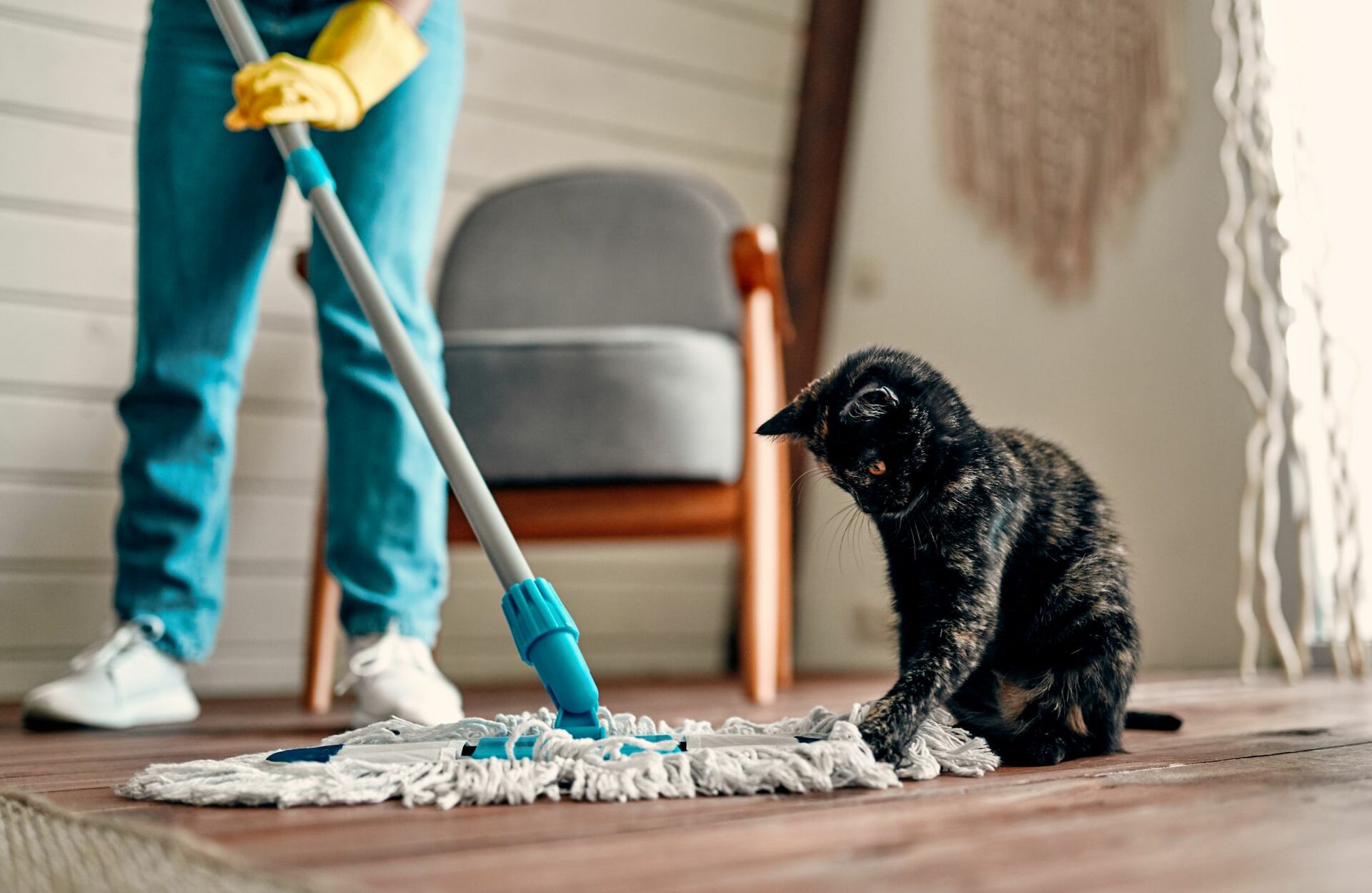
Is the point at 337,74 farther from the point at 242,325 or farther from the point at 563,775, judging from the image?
the point at 563,775

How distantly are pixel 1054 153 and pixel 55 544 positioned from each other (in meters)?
1.84

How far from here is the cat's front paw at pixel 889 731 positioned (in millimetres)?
746

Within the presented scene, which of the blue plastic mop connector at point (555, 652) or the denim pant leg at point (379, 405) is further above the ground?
the denim pant leg at point (379, 405)

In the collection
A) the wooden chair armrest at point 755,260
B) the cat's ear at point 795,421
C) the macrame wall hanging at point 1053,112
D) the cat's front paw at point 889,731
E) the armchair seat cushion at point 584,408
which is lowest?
the cat's front paw at point 889,731

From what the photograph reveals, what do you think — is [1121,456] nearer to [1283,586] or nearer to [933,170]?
[1283,586]

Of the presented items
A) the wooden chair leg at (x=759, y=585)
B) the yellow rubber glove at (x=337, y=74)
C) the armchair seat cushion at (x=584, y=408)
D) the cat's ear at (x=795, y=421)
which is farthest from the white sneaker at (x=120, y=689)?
the cat's ear at (x=795, y=421)

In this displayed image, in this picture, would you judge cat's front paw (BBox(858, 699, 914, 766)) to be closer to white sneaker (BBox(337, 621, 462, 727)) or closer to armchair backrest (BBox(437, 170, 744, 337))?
white sneaker (BBox(337, 621, 462, 727))

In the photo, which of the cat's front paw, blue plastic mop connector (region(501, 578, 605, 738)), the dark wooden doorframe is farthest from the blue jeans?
the dark wooden doorframe

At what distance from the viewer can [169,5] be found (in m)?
1.25

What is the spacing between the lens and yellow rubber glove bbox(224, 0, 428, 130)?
3.45 feet

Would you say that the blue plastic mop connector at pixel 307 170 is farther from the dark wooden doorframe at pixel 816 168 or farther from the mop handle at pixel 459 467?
the dark wooden doorframe at pixel 816 168

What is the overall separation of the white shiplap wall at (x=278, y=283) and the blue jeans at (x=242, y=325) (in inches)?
24.1

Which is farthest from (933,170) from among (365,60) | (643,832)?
(643,832)

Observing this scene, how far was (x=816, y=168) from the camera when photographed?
2.56 metres
